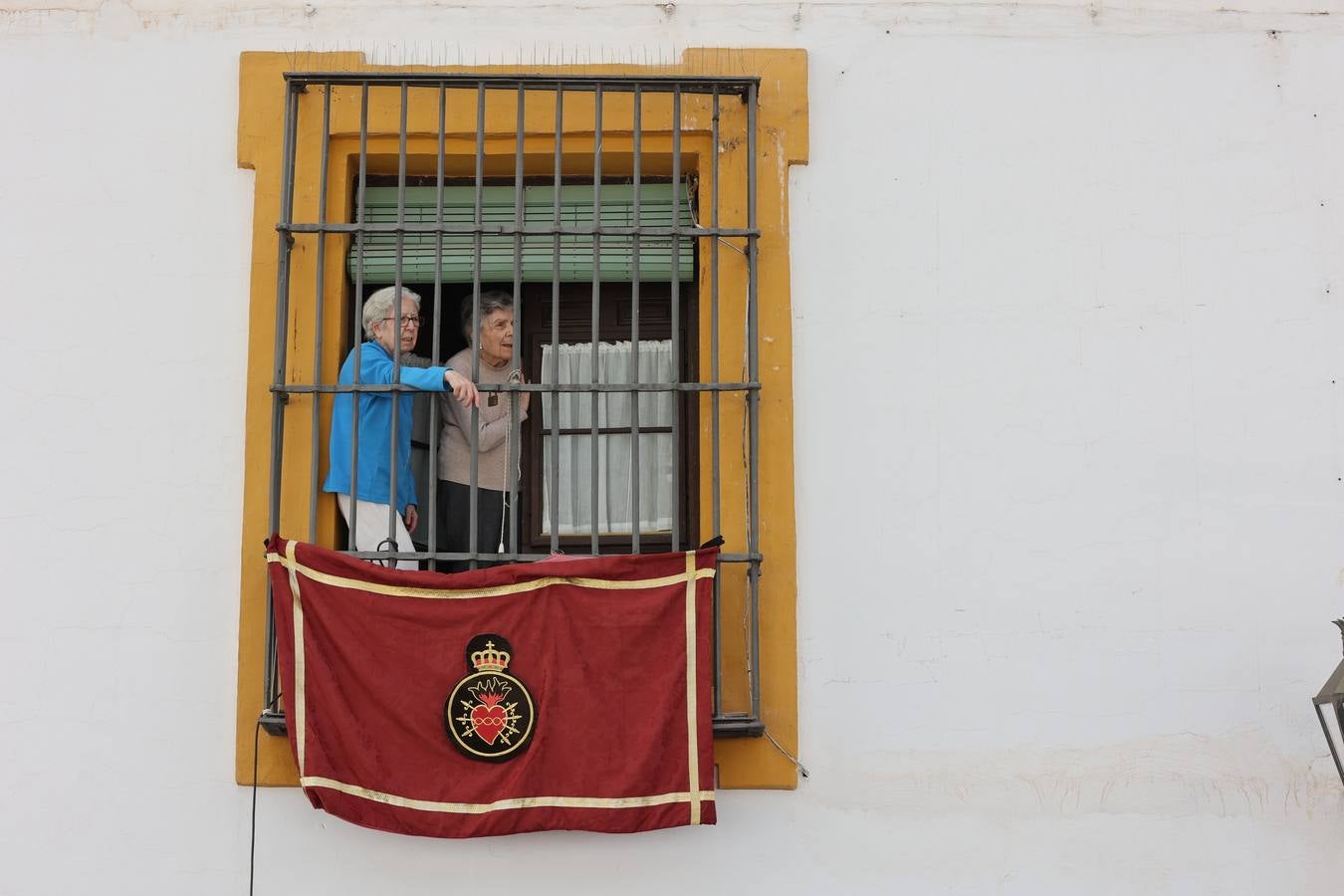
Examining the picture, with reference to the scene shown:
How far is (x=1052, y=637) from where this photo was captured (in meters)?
4.27

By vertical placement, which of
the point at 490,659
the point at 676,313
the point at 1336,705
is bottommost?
the point at 1336,705

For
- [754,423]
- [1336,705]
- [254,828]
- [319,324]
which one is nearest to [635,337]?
[754,423]

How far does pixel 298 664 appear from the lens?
408cm

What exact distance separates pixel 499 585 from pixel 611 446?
66cm

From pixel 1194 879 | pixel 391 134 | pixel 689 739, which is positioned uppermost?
pixel 391 134

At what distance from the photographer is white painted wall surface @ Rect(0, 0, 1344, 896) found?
13.7 ft

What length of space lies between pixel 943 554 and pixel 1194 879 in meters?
1.05

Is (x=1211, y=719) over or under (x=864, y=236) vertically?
under

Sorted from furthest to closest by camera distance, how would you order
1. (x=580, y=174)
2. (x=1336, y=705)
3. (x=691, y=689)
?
1. (x=580, y=174)
2. (x=691, y=689)
3. (x=1336, y=705)

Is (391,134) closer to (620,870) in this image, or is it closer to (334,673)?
(334,673)

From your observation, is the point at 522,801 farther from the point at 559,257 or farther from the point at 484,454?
the point at 559,257

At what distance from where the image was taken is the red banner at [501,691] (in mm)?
4031

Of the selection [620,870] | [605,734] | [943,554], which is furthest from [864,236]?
[620,870]

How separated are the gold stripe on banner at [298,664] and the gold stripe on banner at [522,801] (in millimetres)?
97
